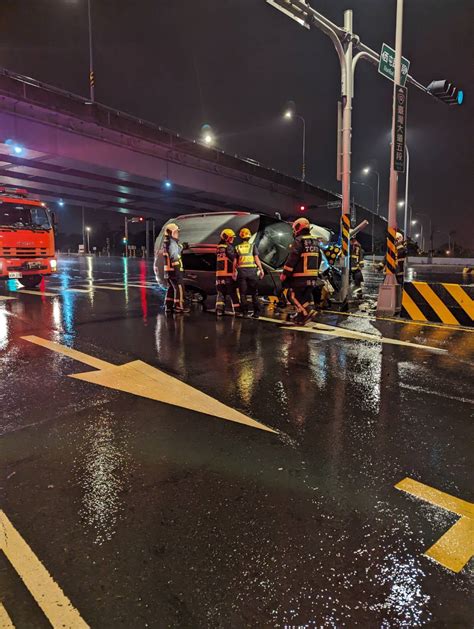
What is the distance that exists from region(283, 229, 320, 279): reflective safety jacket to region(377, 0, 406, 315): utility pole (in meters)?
2.27

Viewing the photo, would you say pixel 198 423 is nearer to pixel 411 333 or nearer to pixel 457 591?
pixel 457 591

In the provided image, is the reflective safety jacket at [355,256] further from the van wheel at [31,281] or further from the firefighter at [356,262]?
the van wheel at [31,281]

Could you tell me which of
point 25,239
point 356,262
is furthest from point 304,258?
point 25,239

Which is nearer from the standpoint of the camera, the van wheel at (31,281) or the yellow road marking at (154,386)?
the yellow road marking at (154,386)

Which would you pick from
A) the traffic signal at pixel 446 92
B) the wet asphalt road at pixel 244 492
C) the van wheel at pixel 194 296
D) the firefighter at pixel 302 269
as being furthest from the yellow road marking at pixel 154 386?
the traffic signal at pixel 446 92

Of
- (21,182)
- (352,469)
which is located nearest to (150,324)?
(352,469)

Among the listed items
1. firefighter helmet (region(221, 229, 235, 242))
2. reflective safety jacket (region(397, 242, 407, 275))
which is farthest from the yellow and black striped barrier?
firefighter helmet (region(221, 229, 235, 242))

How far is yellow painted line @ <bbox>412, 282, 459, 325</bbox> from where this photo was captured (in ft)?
28.2

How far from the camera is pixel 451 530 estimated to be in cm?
230

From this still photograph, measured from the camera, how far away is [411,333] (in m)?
7.73

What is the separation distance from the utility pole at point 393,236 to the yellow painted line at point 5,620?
29.5ft

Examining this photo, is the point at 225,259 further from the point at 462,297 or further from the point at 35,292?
the point at 35,292

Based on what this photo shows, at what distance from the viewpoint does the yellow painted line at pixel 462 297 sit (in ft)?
27.3

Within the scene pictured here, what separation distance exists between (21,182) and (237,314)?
37.6 m
